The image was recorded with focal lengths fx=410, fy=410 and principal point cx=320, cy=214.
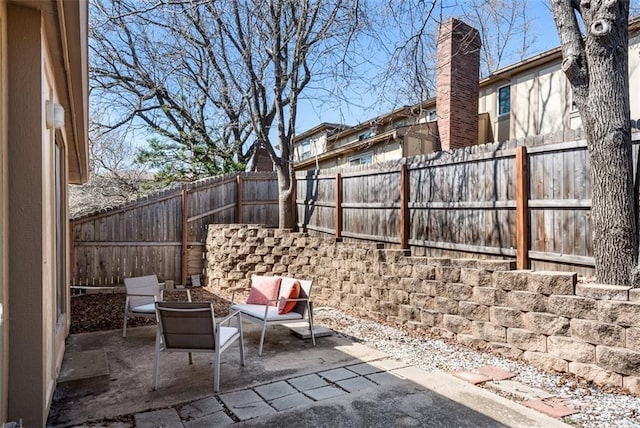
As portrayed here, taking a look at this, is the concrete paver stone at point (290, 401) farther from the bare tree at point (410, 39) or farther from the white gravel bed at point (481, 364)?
the bare tree at point (410, 39)

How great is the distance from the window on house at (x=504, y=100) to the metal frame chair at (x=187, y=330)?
10.5 meters

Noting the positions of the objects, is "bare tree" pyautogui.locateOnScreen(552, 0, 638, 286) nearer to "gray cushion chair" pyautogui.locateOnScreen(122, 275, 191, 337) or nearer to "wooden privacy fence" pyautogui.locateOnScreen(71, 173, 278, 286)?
"gray cushion chair" pyautogui.locateOnScreen(122, 275, 191, 337)

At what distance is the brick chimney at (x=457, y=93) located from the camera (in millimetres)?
9242

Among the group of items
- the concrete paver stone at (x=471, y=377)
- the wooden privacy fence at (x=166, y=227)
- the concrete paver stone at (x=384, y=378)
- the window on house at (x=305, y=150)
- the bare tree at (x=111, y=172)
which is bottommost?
the concrete paver stone at (x=471, y=377)

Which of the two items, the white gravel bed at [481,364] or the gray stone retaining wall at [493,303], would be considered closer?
the white gravel bed at [481,364]

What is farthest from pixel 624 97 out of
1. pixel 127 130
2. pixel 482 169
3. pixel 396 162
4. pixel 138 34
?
pixel 127 130

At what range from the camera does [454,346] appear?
16.2 ft

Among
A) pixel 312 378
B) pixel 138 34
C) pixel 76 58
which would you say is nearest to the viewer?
pixel 76 58

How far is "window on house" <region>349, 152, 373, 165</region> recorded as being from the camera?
1362 cm

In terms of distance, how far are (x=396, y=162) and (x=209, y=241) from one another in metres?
4.88

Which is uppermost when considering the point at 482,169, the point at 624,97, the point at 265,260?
the point at 624,97

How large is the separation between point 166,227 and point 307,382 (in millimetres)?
6472

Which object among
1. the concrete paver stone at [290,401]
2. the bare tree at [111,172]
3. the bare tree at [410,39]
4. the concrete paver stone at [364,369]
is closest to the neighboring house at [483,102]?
the bare tree at [410,39]

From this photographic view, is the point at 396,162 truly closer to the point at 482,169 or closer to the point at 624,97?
the point at 482,169
